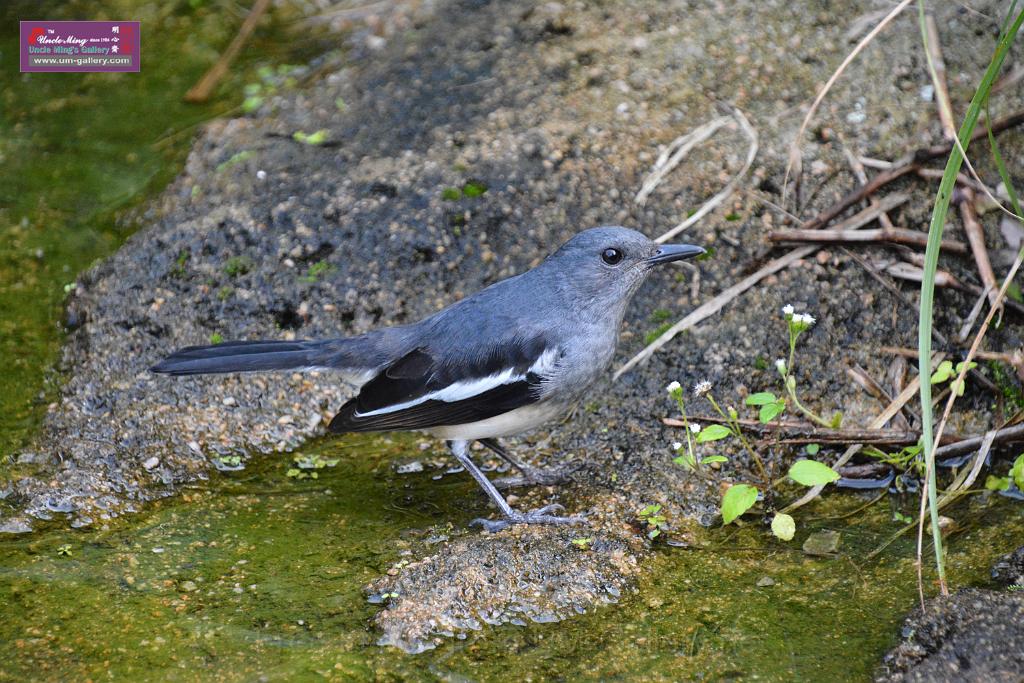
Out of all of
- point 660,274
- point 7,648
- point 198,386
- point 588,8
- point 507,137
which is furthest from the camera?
point 588,8

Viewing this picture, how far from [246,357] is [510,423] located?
121 cm

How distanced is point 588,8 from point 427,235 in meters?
1.97

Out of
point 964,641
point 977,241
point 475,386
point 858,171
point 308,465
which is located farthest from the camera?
point 858,171

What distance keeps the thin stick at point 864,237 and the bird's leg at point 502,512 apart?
6.23 ft

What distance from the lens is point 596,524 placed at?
4.21 metres

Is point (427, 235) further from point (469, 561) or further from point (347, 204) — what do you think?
point (469, 561)

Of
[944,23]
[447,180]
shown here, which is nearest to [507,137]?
[447,180]

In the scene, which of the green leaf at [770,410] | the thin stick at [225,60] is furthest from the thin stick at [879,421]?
the thin stick at [225,60]

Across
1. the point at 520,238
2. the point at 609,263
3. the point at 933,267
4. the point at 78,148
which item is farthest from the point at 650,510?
the point at 78,148

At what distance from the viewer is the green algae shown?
3.43m

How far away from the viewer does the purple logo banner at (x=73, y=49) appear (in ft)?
23.0

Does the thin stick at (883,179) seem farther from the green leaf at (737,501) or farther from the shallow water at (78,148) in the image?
the shallow water at (78,148)

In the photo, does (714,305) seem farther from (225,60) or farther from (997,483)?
(225,60)

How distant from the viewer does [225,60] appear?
709 cm
